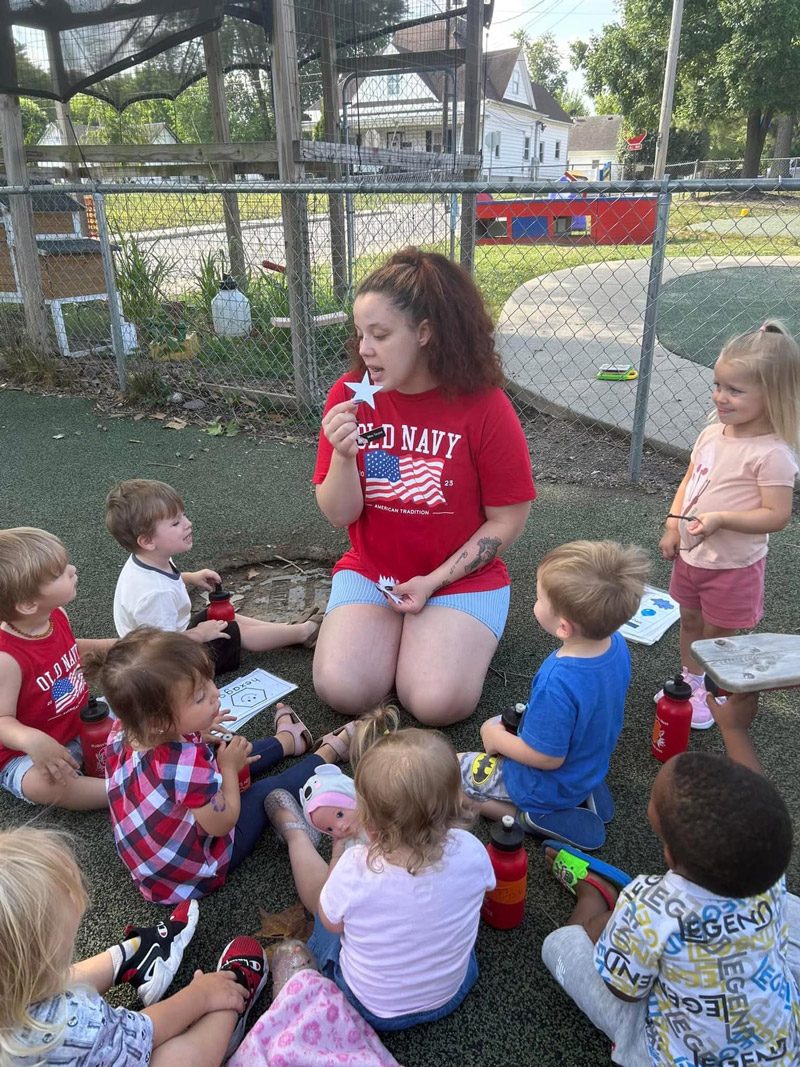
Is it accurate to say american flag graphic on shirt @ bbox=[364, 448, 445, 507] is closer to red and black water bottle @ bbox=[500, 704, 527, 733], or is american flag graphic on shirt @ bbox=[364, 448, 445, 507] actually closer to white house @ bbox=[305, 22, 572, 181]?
red and black water bottle @ bbox=[500, 704, 527, 733]

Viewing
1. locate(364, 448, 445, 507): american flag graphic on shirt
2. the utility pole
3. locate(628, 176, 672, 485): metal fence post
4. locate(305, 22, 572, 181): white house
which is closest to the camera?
locate(364, 448, 445, 507): american flag graphic on shirt

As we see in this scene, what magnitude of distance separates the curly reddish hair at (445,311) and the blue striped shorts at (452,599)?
72 centimetres

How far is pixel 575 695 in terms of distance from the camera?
1.86 meters

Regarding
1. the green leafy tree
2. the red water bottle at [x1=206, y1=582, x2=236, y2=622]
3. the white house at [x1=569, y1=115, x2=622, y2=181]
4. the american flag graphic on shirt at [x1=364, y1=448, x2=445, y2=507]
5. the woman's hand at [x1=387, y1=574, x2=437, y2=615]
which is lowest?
the red water bottle at [x1=206, y1=582, x2=236, y2=622]

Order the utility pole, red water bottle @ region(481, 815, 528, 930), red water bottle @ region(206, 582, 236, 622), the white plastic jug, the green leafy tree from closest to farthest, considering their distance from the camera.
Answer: red water bottle @ region(481, 815, 528, 930)
red water bottle @ region(206, 582, 236, 622)
the white plastic jug
the green leafy tree
the utility pole

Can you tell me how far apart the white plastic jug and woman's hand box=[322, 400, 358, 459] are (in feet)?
13.1

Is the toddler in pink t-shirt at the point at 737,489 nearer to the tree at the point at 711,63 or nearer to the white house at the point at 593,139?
the tree at the point at 711,63

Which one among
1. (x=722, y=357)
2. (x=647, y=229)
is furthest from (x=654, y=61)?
(x=722, y=357)

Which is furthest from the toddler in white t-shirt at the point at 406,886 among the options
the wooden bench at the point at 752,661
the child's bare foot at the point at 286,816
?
the wooden bench at the point at 752,661

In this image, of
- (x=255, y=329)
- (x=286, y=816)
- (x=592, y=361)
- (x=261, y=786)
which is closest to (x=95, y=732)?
(x=261, y=786)

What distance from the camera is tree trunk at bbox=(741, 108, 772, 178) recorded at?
97.7ft

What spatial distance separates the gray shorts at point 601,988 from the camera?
1.46 m

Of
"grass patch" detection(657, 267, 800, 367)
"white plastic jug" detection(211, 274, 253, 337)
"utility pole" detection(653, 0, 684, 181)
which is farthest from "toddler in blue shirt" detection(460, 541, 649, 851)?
"utility pole" detection(653, 0, 684, 181)

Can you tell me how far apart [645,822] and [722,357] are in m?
1.40
